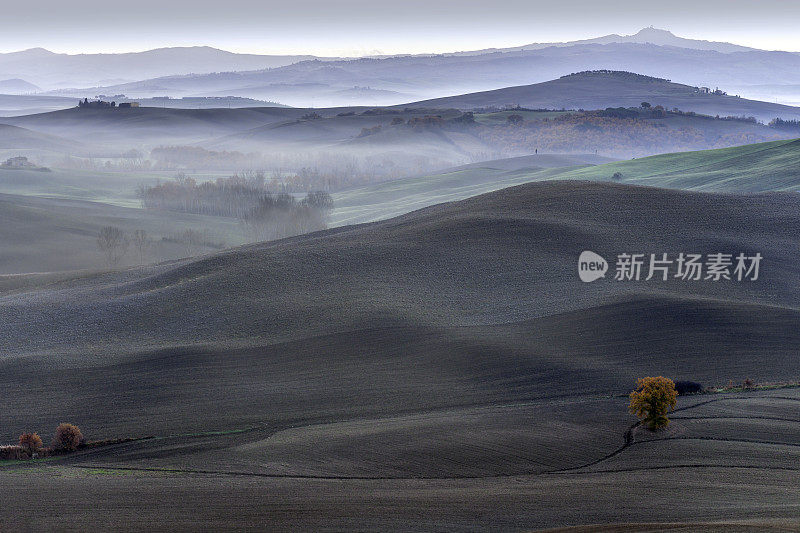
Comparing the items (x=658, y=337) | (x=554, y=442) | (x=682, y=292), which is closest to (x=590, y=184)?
(x=682, y=292)

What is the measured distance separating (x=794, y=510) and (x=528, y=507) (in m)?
8.07

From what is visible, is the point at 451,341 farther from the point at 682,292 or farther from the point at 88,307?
the point at 88,307

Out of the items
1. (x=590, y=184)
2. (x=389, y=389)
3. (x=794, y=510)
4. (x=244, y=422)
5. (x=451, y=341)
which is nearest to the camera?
(x=794, y=510)

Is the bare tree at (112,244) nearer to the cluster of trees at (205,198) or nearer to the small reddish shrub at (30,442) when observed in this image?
the cluster of trees at (205,198)

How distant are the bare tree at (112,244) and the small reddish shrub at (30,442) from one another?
82.3 meters

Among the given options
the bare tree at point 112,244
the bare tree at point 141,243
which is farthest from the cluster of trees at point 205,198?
the bare tree at point 112,244

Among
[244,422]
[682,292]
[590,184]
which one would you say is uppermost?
[590,184]

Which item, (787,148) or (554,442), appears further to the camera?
(787,148)

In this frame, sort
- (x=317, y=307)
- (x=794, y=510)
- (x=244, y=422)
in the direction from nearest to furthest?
(x=794, y=510) < (x=244, y=422) < (x=317, y=307)

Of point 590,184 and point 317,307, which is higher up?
point 590,184

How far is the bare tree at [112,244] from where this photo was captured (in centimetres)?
11769

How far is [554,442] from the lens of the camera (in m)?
33.8

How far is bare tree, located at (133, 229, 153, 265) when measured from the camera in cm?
12031

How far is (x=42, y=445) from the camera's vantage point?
121 ft
